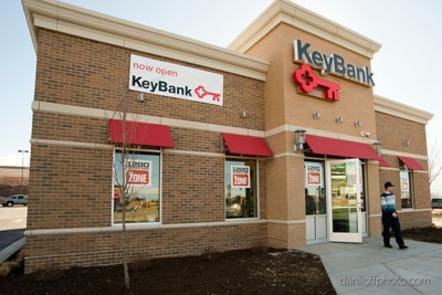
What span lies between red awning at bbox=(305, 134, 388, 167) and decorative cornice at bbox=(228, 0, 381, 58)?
3.60m

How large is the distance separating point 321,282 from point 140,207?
470cm

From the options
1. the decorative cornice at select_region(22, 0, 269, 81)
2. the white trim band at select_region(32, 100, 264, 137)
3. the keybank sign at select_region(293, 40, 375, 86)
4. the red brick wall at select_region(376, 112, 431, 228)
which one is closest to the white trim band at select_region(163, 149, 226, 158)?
the white trim band at select_region(32, 100, 264, 137)

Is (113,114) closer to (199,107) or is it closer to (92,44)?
(92,44)

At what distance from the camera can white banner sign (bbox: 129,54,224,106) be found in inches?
330

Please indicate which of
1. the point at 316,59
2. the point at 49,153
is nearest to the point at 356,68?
the point at 316,59

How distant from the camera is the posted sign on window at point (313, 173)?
33.4ft

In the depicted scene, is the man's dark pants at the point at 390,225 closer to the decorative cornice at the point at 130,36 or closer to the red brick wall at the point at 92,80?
the red brick wall at the point at 92,80

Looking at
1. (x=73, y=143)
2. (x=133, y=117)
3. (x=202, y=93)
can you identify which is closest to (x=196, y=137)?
(x=202, y=93)

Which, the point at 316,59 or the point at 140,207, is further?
the point at 316,59

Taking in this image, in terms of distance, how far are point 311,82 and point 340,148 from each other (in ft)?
7.80

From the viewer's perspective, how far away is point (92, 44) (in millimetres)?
7867

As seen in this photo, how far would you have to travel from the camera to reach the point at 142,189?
8156 mm

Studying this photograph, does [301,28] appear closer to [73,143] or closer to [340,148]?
[340,148]

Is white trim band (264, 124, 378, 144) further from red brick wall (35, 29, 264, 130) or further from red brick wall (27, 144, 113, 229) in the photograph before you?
red brick wall (27, 144, 113, 229)
